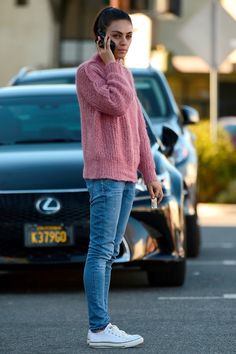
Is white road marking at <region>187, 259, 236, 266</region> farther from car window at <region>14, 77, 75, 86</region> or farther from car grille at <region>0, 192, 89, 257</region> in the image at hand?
car grille at <region>0, 192, 89, 257</region>

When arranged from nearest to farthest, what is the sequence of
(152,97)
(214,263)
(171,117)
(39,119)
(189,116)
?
(39,119) < (214,263) < (171,117) < (189,116) < (152,97)

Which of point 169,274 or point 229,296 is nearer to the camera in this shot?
point 229,296

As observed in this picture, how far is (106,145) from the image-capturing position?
764 centimetres

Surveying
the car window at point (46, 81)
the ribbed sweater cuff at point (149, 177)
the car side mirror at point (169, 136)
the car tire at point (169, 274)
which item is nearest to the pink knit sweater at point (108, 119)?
the ribbed sweater cuff at point (149, 177)

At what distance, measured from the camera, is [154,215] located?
10492mm

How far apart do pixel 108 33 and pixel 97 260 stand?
1.12 metres

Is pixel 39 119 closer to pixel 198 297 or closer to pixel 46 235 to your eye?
pixel 46 235

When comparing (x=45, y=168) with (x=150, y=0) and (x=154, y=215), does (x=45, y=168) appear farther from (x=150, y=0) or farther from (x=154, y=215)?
(x=150, y=0)

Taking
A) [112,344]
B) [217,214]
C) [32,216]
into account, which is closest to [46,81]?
[32,216]

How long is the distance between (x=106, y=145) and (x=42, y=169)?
2.89 m

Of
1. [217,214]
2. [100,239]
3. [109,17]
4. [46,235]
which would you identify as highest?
[109,17]

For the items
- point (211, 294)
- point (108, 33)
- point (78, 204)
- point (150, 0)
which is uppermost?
point (108, 33)

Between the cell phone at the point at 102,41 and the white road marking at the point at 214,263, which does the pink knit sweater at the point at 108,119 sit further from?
the white road marking at the point at 214,263

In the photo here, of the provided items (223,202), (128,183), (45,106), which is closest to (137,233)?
(45,106)
